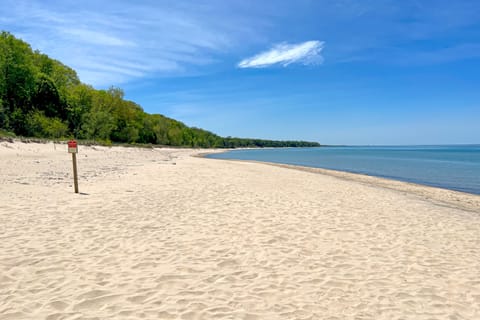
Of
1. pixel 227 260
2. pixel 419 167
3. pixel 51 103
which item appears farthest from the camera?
pixel 51 103

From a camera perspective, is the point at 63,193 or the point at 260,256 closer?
the point at 260,256

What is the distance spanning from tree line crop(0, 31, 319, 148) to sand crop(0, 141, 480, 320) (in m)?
42.0

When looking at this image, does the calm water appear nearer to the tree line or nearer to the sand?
the sand

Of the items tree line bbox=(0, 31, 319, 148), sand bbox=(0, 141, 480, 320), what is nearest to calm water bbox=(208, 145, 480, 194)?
sand bbox=(0, 141, 480, 320)

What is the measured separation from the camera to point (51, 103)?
177 feet

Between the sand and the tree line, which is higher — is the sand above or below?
below

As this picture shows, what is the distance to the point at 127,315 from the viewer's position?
3.61 m

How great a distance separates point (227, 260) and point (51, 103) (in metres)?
62.7

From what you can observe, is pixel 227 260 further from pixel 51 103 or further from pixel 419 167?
pixel 51 103

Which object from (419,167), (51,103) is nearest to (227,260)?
(419,167)

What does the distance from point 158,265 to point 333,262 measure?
3.50 m

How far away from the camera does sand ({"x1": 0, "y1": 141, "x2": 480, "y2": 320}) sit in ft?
12.9

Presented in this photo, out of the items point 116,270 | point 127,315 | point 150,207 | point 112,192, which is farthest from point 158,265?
point 112,192

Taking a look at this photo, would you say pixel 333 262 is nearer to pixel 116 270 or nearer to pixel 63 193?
pixel 116 270
